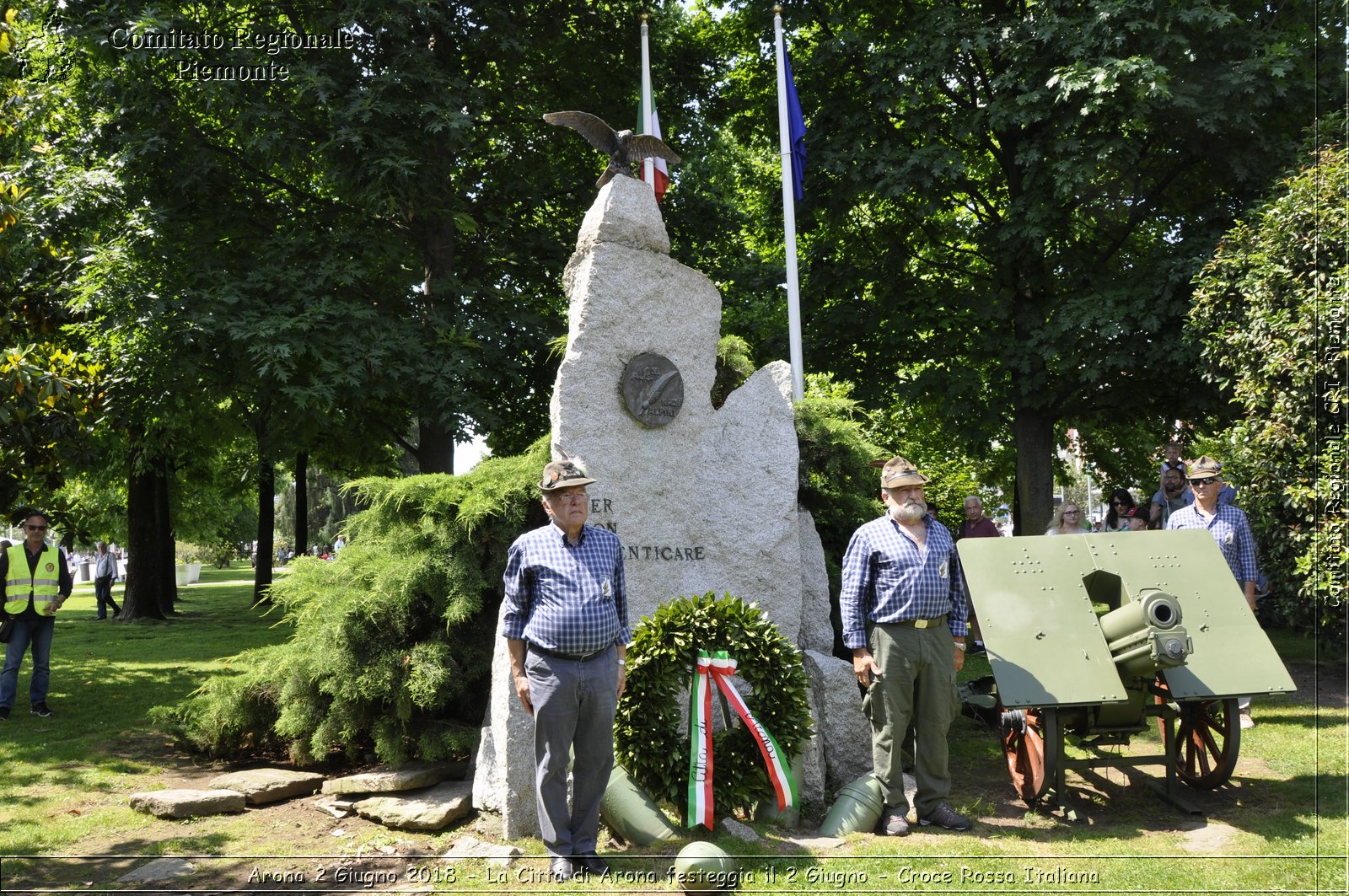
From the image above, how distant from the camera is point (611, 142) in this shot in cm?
731

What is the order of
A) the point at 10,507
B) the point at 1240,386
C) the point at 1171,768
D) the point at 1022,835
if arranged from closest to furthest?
the point at 1022,835
the point at 1171,768
the point at 1240,386
the point at 10,507

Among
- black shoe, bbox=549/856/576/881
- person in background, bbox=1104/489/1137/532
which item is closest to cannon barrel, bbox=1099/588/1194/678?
black shoe, bbox=549/856/576/881

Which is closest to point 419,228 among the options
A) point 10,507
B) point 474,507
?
point 10,507

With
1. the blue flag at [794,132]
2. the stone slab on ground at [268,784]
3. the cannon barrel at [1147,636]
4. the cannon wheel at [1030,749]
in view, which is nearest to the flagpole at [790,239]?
the blue flag at [794,132]

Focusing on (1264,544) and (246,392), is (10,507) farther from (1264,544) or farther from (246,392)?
(1264,544)

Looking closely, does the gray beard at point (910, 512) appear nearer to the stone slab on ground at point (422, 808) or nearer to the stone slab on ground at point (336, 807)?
the stone slab on ground at point (422, 808)

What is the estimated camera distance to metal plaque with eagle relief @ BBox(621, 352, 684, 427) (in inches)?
266

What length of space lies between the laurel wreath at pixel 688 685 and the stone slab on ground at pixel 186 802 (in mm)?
2945

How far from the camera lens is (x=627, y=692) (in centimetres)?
568

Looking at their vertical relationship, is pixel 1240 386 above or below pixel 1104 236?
below

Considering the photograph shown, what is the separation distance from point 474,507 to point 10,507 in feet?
20.7

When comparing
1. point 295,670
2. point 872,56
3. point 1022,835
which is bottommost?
point 1022,835

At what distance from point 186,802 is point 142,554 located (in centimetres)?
1353

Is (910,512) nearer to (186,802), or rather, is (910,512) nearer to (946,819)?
(946,819)
